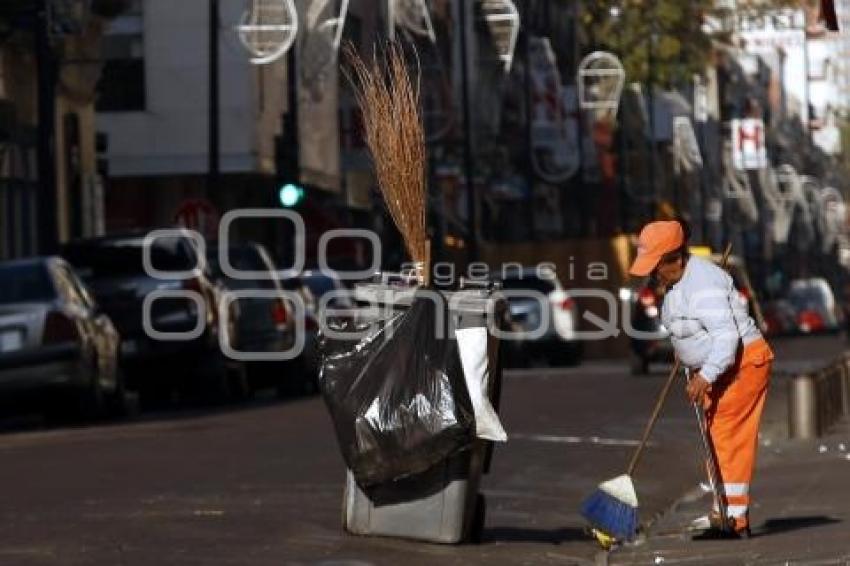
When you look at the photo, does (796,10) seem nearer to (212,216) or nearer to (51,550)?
(212,216)

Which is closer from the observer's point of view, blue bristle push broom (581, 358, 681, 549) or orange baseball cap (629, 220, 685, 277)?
blue bristle push broom (581, 358, 681, 549)

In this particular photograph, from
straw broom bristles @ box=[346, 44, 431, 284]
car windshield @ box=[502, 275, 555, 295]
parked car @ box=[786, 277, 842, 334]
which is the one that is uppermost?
straw broom bristles @ box=[346, 44, 431, 284]

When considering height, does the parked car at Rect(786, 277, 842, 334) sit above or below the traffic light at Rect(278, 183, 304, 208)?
below

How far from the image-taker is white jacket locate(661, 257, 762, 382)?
12.3 metres

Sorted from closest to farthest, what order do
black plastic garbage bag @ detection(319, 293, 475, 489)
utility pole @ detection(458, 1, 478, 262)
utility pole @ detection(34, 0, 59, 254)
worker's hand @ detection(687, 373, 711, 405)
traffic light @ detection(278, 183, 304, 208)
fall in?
black plastic garbage bag @ detection(319, 293, 475, 489) < worker's hand @ detection(687, 373, 711, 405) < utility pole @ detection(34, 0, 59, 254) < traffic light @ detection(278, 183, 304, 208) < utility pole @ detection(458, 1, 478, 262)

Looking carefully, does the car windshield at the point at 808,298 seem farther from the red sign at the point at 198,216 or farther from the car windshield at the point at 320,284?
the car windshield at the point at 320,284

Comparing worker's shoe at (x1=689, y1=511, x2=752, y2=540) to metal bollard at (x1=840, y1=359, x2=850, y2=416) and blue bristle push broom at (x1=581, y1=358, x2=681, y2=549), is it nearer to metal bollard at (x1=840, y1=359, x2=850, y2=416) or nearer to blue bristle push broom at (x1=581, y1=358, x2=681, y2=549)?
blue bristle push broom at (x1=581, y1=358, x2=681, y2=549)

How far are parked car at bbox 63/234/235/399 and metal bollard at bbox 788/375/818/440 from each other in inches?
347

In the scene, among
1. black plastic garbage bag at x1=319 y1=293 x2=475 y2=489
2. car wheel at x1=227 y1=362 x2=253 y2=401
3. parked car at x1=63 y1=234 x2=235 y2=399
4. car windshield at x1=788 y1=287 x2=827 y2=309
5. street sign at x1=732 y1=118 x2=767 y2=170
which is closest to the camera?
black plastic garbage bag at x1=319 y1=293 x2=475 y2=489

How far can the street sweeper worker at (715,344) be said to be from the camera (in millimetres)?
12445

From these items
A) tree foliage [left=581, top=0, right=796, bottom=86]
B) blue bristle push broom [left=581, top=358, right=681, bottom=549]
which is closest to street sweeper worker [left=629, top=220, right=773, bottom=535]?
blue bristle push broom [left=581, top=358, right=681, bottom=549]

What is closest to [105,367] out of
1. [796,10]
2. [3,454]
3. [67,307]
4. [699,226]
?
[67,307]

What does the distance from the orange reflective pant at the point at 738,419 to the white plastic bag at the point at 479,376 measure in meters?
1.20

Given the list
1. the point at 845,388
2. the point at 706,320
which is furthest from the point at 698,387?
the point at 845,388
